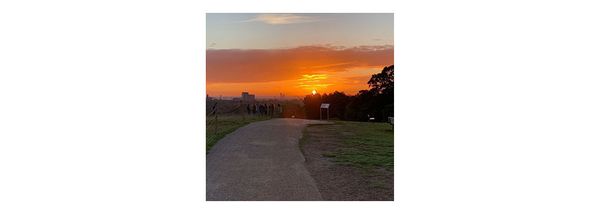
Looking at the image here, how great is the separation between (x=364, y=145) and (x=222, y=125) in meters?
2.02

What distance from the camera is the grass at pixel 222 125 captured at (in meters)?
7.35

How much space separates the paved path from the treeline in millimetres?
699

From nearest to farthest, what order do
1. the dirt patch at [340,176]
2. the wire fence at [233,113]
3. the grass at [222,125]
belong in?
the dirt patch at [340,176], the wire fence at [233,113], the grass at [222,125]

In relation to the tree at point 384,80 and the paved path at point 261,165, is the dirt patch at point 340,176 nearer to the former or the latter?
the paved path at point 261,165

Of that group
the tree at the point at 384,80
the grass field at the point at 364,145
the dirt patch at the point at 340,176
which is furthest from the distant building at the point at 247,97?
the tree at the point at 384,80

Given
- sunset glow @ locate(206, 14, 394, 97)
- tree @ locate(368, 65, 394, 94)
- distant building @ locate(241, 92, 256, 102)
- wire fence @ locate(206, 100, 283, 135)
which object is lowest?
wire fence @ locate(206, 100, 283, 135)

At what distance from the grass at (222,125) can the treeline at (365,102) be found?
3.20 ft

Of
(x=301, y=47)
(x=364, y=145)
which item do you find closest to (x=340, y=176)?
(x=364, y=145)

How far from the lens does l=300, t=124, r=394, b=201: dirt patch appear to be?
5855 mm

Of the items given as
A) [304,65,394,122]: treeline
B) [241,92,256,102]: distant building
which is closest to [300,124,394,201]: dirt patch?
[304,65,394,122]: treeline

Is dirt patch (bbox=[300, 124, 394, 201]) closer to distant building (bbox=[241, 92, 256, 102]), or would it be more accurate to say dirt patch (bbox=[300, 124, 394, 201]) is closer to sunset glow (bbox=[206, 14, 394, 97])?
sunset glow (bbox=[206, 14, 394, 97])
